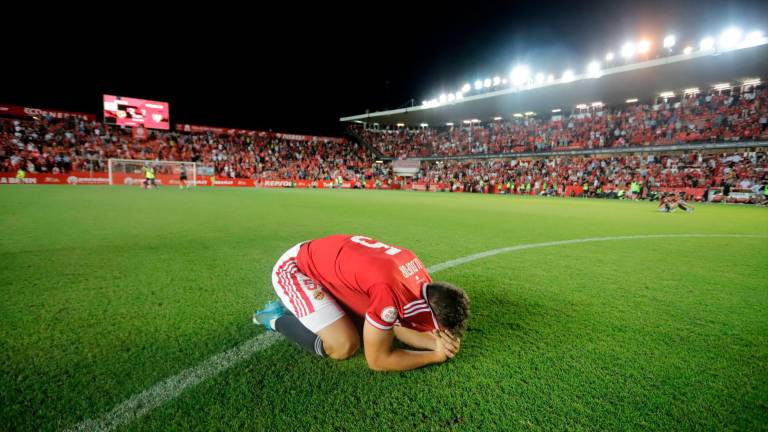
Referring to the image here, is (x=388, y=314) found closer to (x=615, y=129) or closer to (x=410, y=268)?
(x=410, y=268)

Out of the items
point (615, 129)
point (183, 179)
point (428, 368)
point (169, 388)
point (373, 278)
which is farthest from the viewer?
point (615, 129)

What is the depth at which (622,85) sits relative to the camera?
2759cm

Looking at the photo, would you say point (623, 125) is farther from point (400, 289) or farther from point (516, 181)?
point (400, 289)

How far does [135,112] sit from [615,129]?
45.8 metres

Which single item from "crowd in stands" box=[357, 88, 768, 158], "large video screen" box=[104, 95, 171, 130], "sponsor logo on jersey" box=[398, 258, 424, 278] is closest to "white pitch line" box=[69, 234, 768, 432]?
"sponsor logo on jersey" box=[398, 258, 424, 278]

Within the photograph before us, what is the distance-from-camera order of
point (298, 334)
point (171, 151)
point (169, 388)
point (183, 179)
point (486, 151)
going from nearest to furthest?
point (169, 388) < point (298, 334) < point (183, 179) < point (171, 151) < point (486, 151)

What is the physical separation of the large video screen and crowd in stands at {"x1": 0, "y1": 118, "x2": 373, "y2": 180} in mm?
2118

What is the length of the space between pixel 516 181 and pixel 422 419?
118ft

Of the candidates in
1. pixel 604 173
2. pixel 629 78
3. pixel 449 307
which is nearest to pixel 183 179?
pixel 449 307

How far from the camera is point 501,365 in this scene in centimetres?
223

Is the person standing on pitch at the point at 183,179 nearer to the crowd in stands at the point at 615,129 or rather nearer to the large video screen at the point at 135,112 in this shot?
the large video screen at the point at 135,112

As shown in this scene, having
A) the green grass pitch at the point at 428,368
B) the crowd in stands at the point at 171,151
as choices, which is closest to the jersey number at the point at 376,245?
the green grass pitch at the point at 428,368

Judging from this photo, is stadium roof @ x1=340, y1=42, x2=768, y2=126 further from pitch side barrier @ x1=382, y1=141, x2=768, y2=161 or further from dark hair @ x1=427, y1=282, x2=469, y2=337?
dark hair @ x1=427, y1=282, x2=469, y2=337

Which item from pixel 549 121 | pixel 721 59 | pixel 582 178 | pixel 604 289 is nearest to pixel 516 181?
pixel 582 178
